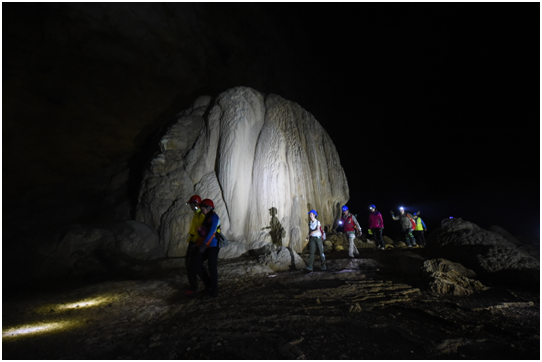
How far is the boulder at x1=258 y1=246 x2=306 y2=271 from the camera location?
6.51 m

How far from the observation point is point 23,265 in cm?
610

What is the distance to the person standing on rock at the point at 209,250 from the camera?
12.5ft

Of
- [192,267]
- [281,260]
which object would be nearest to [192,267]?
[192,267]

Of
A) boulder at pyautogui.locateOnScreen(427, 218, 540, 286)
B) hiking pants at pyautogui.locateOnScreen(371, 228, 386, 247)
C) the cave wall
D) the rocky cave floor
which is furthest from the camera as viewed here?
the cave wall

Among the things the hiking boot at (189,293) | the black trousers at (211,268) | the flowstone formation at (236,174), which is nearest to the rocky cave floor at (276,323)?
the hiking boot at (189,293)

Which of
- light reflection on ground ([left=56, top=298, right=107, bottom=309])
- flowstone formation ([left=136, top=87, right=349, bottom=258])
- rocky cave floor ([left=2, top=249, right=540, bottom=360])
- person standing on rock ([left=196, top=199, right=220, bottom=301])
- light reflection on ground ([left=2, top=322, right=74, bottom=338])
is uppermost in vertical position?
flowstone formation ([left=136, top=87, right=349, bottom=258])

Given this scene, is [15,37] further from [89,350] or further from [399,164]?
[399,164]

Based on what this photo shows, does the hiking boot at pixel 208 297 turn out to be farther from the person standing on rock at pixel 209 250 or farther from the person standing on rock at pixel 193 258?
the person standing on rock at pixel 193 258

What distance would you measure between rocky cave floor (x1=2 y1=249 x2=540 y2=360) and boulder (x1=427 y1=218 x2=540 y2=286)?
0.37 m

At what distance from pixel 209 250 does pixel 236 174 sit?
5.55 metres

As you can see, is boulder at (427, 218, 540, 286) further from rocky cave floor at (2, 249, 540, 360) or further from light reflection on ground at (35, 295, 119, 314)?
light reflection on ground at (35, 295, 119, 314)

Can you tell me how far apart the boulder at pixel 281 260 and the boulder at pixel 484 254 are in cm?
366

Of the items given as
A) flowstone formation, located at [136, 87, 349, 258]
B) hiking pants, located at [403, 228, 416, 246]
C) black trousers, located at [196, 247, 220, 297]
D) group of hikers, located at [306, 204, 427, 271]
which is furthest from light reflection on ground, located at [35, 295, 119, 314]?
hiking pants, located at [403, 228, 416, 246]

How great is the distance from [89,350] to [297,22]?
90.4 feet
